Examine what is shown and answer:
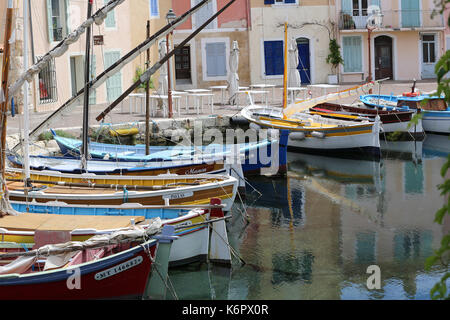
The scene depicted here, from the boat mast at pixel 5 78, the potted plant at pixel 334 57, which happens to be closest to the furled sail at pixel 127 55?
the boat mast at pixel 5 78

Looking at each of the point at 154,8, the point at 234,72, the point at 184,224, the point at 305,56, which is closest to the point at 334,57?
the point at 305,56

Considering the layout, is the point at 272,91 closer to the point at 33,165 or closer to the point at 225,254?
the point at 33,165

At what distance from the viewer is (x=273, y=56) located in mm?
37844

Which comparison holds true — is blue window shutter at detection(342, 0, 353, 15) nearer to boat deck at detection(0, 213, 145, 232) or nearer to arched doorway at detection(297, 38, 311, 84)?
arched doorway at detection(297, 38, 311, 84)

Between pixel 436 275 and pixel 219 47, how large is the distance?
2549 centimetres

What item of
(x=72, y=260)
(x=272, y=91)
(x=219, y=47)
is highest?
(x=219, y=47)

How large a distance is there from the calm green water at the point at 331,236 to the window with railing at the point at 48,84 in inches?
397

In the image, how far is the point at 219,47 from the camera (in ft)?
123

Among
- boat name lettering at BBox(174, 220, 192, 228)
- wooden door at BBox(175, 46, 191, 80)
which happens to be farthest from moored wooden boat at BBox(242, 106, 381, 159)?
boat name lettering at BBox(174, 220, 192, 228)

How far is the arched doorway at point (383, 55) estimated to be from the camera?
39.7m

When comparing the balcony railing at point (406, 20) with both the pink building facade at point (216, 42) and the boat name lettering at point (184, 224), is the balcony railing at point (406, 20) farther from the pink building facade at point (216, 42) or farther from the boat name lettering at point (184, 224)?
the boat name lettering at point (184, 224)
